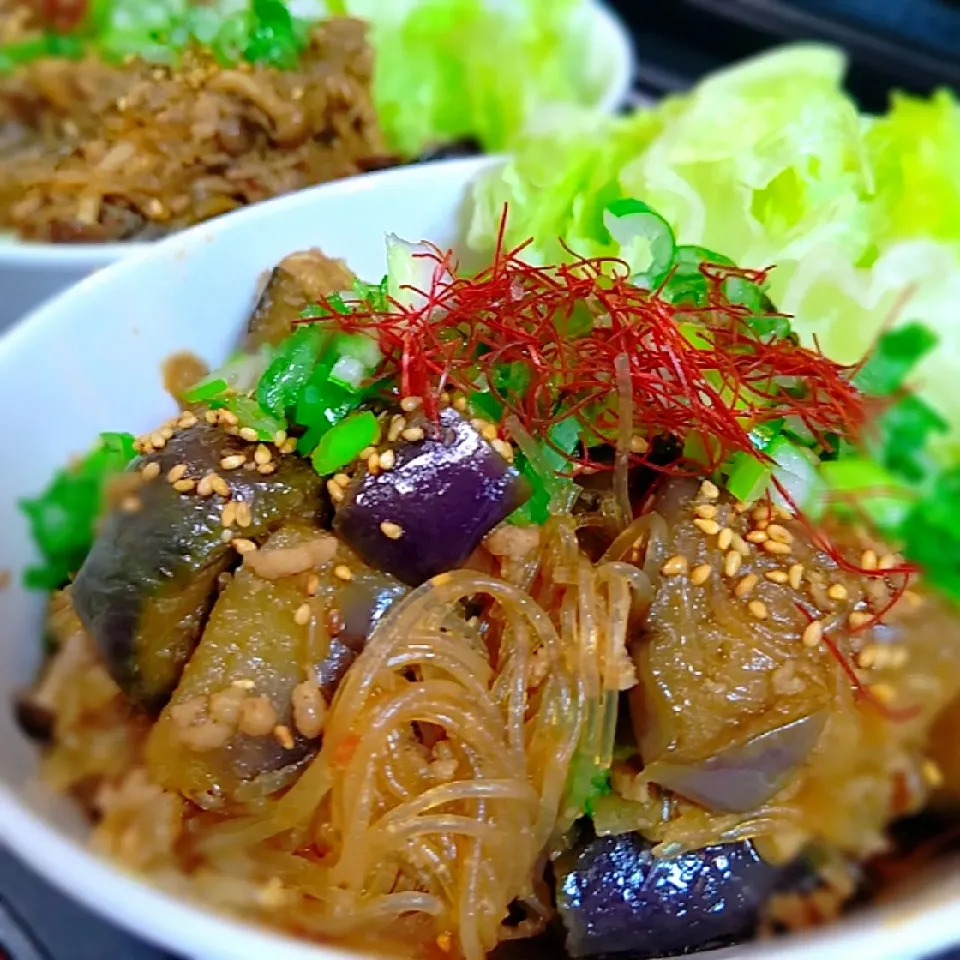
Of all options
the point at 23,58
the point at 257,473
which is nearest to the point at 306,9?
the point at 23,58

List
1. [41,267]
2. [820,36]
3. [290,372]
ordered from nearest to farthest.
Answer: [290,372] < [41,267] < [820,36]

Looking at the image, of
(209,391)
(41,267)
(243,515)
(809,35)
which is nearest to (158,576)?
(243,515)

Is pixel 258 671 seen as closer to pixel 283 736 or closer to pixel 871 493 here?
pixel 283 736

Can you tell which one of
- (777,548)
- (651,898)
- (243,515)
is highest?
(777,548)

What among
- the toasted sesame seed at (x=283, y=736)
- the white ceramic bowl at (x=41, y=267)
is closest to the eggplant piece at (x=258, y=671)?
the toasted sesame seed at (x=283, y=736)

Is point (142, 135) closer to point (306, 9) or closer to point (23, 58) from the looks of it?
point (306, 9)

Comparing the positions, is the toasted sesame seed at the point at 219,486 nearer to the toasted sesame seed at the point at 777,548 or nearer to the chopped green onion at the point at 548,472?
the chopped green onion at the point at 548,472
